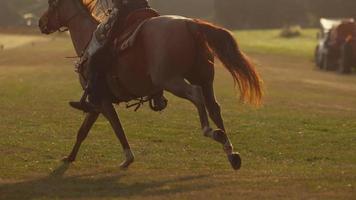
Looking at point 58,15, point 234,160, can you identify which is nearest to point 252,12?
point 58,15

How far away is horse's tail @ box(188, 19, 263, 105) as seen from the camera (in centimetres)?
1067

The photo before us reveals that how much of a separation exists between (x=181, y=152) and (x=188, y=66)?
2.91 m

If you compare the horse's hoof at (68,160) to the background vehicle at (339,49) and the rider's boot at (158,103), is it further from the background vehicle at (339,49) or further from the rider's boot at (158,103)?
the background vehicle at (339,49)

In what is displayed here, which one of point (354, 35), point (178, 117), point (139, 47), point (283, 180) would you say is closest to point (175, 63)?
point (139, 47)

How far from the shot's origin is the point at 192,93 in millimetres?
10375

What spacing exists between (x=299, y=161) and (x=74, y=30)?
12.2 feet

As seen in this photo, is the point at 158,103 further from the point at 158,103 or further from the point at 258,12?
the point at 258,12

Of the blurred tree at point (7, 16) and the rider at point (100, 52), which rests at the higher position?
the rider at point (100, 52)

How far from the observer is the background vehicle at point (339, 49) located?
4181cm

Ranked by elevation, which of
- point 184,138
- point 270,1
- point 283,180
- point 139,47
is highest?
point 139,47

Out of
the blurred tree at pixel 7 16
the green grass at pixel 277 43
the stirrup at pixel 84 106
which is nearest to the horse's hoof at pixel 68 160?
the stirrup at pixel 84 106

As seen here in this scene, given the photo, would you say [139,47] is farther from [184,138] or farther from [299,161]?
[184,138]

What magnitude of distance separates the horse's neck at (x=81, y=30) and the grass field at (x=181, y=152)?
5.22 feet

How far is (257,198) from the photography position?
910 centimetres
